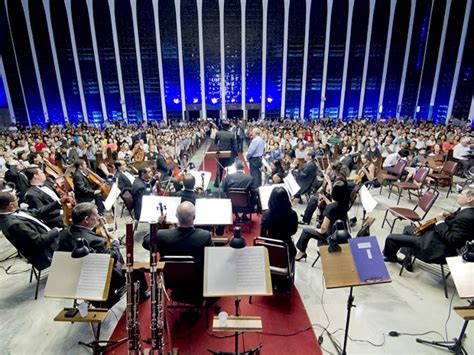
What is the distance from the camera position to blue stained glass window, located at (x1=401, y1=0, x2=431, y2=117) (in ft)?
69.8

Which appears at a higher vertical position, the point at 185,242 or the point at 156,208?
the point at 185,242

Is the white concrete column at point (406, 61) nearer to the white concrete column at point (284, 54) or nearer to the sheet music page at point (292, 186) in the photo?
the white concrete column at point (284, 54)

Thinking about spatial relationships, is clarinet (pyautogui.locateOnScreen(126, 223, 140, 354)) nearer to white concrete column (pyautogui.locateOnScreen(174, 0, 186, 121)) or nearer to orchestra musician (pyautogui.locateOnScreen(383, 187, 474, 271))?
orchestra musician (pyautogui.locateOnScreen(383, 187, 474, 271))

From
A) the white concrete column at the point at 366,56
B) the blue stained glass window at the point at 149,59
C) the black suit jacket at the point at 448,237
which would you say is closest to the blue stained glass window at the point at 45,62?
the blue stained glass window at the point at 149,59

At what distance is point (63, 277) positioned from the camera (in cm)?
228

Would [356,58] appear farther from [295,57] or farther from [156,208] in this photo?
[156,208]

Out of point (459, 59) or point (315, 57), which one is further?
point (315, 57)

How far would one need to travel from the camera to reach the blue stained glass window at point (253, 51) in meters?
22.8

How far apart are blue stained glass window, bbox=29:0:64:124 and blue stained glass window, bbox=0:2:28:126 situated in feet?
5.68

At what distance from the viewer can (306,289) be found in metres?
3.74


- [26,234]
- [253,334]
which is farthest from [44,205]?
[253,334]

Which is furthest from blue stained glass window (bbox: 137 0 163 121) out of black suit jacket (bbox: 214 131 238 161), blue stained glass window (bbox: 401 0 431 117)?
blue stained glass window (bbox: 401 0 431 117)

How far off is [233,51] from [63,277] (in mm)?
24356

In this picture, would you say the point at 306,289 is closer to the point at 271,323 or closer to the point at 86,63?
the point at 271,323
